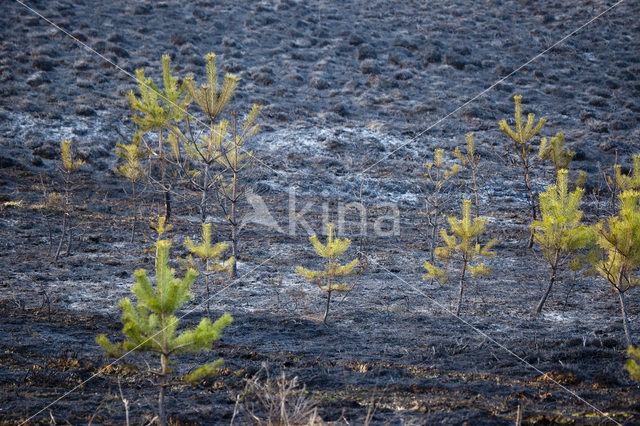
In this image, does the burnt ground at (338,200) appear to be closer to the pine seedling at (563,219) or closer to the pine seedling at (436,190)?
the pine seedling at (436,190)

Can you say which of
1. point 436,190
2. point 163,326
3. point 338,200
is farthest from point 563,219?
point 338,200

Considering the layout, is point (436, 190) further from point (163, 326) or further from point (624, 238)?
point (163, 326)

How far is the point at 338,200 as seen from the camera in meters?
19.4

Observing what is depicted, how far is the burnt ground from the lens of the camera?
6461 millimetres

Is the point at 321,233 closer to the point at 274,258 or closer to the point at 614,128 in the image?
the point at 274,258

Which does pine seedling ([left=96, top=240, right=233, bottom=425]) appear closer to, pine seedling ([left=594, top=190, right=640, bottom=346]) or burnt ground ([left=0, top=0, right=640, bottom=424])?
burnt ground ([left=0, top=0, right=640, bottom=424])

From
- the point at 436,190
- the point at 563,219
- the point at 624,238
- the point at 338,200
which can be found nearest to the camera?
the point at 624,238

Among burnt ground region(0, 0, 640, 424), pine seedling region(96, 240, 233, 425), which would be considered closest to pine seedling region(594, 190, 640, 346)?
burnt ground region(0, 0, 640, 424)

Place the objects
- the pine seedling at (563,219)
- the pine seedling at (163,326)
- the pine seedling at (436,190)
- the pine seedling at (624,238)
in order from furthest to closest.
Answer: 1. the pine seedling at (436,190)
2. the pine seedling at (563,219)
3. the pine seedling at (624,238)
4. the pine seedling at (163,326)

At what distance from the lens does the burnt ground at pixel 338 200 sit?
21.2 ft

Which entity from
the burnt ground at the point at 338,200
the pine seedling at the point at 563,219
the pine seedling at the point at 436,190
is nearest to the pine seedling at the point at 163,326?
the burnt ground at the point at 338,200

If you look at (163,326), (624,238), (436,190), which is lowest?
(163,326)

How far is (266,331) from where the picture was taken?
923 cm

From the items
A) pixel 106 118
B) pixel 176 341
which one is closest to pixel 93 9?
pixel 106 118
